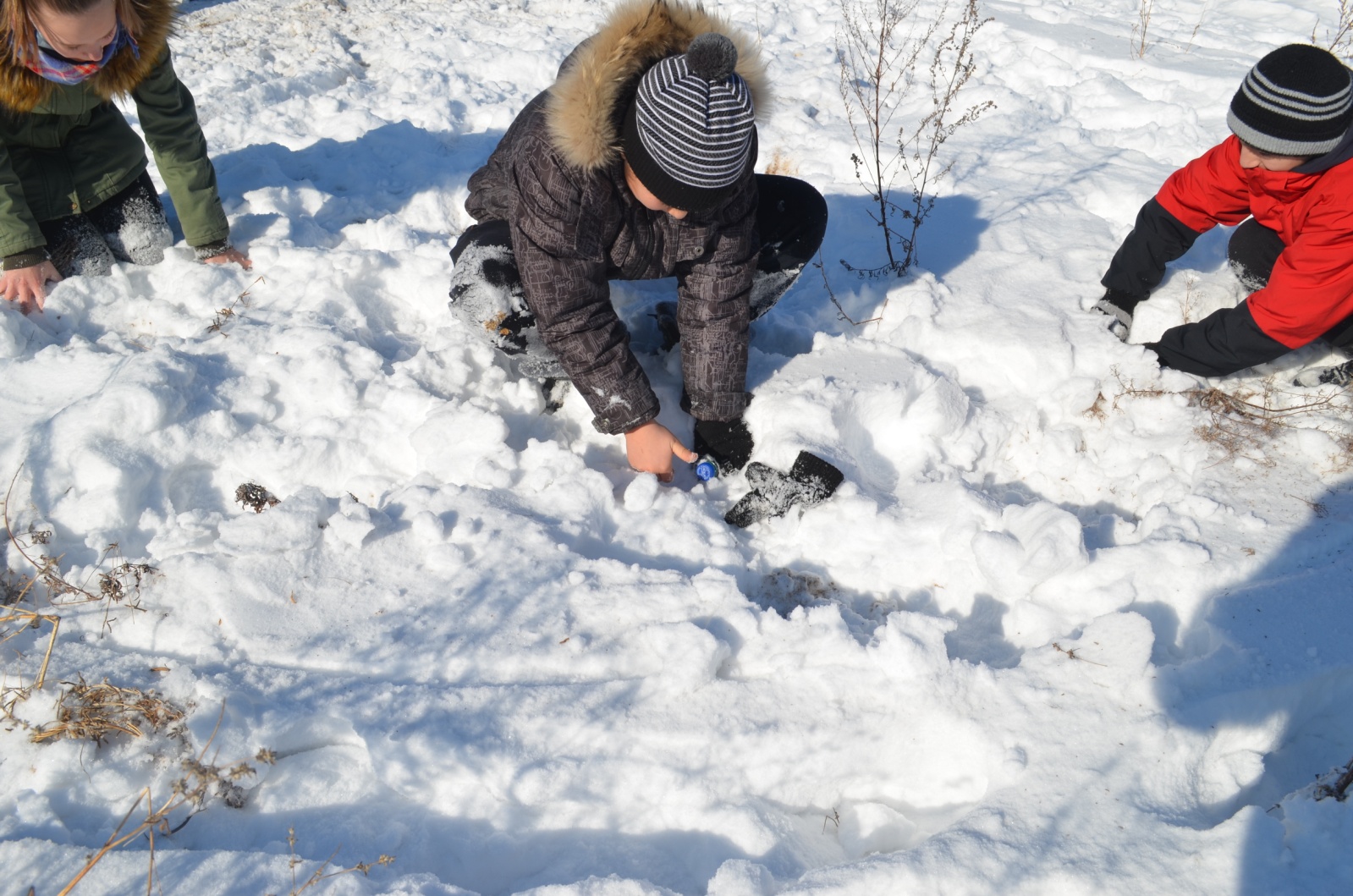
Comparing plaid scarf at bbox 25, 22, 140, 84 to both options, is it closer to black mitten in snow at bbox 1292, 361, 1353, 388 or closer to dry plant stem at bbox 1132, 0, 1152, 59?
black mitten in snow at bbox 1292, 361, 1353, 388

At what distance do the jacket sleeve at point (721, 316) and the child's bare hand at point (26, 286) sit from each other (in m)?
2.21

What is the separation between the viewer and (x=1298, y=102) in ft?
7.22

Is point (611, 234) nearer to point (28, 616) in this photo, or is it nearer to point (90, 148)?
point (28, 616)

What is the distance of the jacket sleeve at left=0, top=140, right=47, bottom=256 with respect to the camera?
2625 millimetres

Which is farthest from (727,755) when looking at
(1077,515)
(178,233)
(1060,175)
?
(1060,175)

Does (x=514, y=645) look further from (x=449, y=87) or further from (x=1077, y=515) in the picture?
(x=449, y=87)

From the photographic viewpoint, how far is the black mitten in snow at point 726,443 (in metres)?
2.55

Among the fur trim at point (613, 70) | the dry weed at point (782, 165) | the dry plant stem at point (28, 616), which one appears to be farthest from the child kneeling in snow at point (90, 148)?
the dry weed at point (782, 165)

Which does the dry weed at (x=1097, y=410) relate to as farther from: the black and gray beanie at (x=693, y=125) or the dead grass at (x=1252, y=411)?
the black and gray beanie at (x=693, y=125)

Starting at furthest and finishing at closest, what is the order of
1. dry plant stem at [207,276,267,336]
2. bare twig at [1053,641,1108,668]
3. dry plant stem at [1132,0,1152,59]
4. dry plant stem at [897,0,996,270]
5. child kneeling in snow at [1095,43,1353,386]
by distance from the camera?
dry plant stem at [1132,0,1152,59] < dry plant stem at [897,0,996,270] < dry plant stem at [207,276,267,336] < child kneeling in snow at [1095,43,1353,386] < bare twig at [1053,641,1108,668]

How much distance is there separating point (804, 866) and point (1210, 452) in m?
1.74

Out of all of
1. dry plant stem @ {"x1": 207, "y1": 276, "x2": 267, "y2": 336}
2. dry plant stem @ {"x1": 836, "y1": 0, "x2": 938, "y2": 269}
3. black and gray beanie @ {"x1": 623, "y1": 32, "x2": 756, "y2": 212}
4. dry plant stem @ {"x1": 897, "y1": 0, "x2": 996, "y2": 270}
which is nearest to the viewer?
black and gray beanie @ {"x1": 623, "y1": 32, "x2": 756, "y2": 212}

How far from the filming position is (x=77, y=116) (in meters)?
2.85

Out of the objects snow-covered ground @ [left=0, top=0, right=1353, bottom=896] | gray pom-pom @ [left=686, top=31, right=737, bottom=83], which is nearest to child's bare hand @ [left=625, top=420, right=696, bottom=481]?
snow-covered ground @ [left=0, top=0, right=1353, bottom=896]
